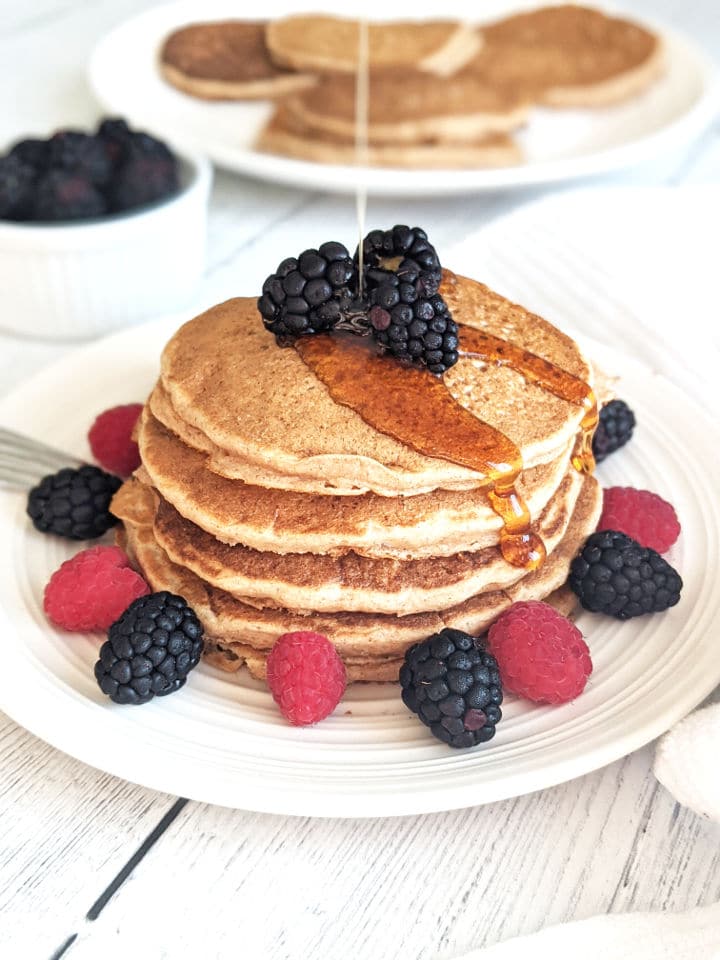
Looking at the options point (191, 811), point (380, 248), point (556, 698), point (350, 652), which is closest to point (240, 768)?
point (191, 811)

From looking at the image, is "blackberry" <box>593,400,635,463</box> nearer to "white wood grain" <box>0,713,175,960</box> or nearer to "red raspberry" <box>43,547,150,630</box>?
"red raspberry" <box>43,547,150,630</box>

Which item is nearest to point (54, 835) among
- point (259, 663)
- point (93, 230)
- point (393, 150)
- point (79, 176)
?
point (259, 663)

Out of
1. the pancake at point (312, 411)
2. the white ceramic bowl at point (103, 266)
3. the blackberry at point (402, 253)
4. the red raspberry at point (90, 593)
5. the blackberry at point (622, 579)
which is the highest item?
the blackberry at point (402, 253)

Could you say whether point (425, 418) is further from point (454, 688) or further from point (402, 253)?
point (454, 688)

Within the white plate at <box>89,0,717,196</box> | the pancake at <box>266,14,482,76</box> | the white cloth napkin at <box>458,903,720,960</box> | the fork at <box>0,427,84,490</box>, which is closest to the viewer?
the white cloth napkin at <box>458,903,720,960</box>

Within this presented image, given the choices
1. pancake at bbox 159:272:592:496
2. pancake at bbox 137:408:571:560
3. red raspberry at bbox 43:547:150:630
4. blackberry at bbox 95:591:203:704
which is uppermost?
pancake at bbox 159:272:592:496

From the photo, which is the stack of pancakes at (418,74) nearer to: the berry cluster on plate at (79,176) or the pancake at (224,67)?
the pancake at (224,67)

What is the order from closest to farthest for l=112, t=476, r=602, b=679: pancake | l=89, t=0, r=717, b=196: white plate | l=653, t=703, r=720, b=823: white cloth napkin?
l=653, t=703, r=720, b=823: white cloth napkin, l=112, t=476, r=602, b=679: pancake, l=89, t=0, r=717, b=196: white plate

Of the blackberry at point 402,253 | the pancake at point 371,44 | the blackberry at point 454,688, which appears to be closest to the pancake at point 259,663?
the blackberry at point 454,688

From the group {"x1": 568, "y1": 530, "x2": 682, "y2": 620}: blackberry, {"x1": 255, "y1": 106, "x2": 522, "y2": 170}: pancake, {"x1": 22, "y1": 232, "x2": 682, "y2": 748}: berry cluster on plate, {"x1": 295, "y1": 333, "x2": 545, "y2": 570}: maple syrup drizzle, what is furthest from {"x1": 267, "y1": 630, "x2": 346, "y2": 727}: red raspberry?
{"x1": 255, "y1": 106, "x2": 522, "y2": 170}: pancake
